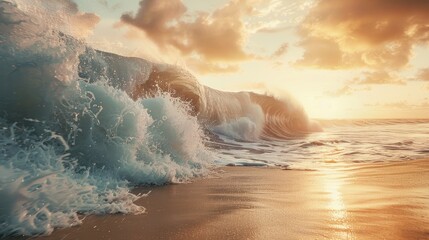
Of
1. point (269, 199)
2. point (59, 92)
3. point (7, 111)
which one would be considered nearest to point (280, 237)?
point (269, 199)

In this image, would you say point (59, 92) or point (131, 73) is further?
point (131, 73)

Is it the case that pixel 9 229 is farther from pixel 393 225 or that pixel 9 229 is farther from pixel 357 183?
pixel 357 183

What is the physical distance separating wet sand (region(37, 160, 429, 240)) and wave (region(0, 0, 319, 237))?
0.85 ft

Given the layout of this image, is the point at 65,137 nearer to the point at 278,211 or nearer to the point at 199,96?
the point at 278,211

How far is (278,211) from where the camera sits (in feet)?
9.70

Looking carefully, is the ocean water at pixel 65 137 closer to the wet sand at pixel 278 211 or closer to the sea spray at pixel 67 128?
the sea spray at pixel 67 128

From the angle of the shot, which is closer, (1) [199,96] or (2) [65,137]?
(2) [65,137]

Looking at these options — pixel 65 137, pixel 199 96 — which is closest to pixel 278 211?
pixel 65 137

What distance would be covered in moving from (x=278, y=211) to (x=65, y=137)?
2530mm

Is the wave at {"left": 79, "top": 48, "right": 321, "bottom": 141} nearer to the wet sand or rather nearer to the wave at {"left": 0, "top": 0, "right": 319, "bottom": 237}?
the wave at {"left": 0, "top": 0, "right": 319, "bottom": 237}

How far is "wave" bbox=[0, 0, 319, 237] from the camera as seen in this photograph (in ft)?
8.20

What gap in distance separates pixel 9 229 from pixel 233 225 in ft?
4.74

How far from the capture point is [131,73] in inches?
515

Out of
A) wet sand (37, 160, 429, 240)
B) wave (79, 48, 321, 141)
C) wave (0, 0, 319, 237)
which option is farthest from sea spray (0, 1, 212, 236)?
wave (79, 48, 321, 141)
